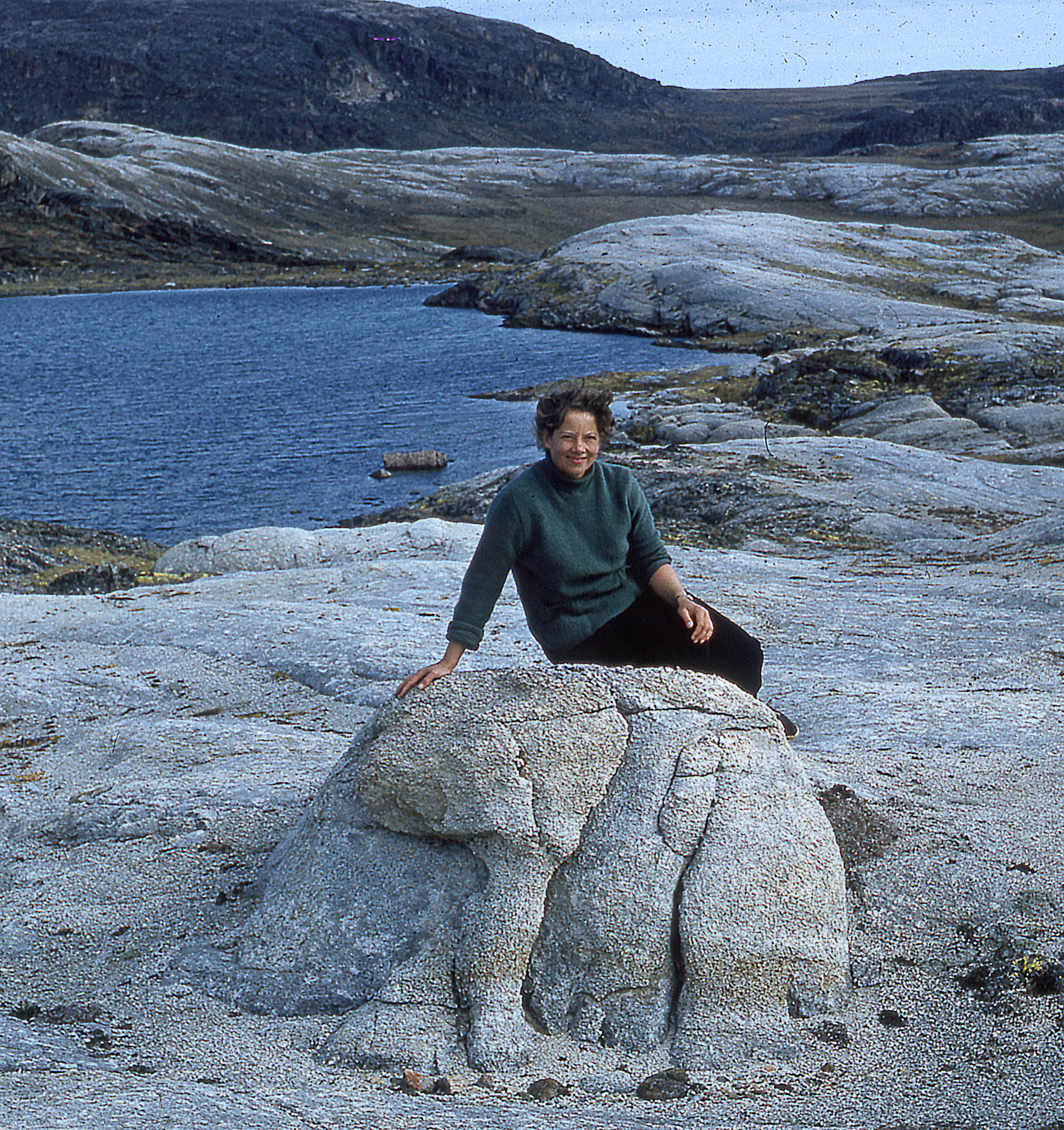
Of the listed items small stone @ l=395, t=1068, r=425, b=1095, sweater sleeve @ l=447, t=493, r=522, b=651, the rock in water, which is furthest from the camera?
the rock in water

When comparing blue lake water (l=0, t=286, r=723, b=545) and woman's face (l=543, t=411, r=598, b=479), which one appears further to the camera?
blue lake water (l=0, t=286, r=723, b=545)

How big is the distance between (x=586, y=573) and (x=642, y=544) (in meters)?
0.55

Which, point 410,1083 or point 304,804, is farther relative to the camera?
point 304,804

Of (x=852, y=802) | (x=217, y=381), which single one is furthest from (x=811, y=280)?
(x=852, y=802)

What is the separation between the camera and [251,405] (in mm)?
70938

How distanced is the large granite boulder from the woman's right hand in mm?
78

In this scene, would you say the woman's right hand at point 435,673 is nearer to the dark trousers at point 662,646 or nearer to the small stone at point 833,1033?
the dark trousers at point 662,646

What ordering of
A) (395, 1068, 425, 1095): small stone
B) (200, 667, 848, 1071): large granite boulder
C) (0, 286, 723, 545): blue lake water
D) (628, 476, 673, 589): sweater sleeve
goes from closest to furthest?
1. (395, 1068, 425, 1095): small stone
2. (200, 667, 848, 1071): large granite boulder
3. (628, 476, 673, 589): sweater sleeve
4. (0, 286, 723, 545): blue lake water

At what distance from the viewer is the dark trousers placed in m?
8.92

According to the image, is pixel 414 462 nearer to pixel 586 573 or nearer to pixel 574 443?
pixel 586 573

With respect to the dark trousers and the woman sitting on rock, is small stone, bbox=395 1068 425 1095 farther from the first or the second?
the dark trousers

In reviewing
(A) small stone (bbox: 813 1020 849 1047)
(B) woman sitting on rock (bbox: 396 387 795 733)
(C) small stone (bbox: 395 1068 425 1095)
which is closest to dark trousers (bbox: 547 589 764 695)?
(B) woman sitting on rock (bbox: 396 387 795 733)

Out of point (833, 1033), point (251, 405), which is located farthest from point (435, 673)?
point (251, 405)

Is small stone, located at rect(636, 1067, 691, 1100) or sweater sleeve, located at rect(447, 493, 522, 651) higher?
sweater sleeve, located at rect(447, 493, 522, 651)
